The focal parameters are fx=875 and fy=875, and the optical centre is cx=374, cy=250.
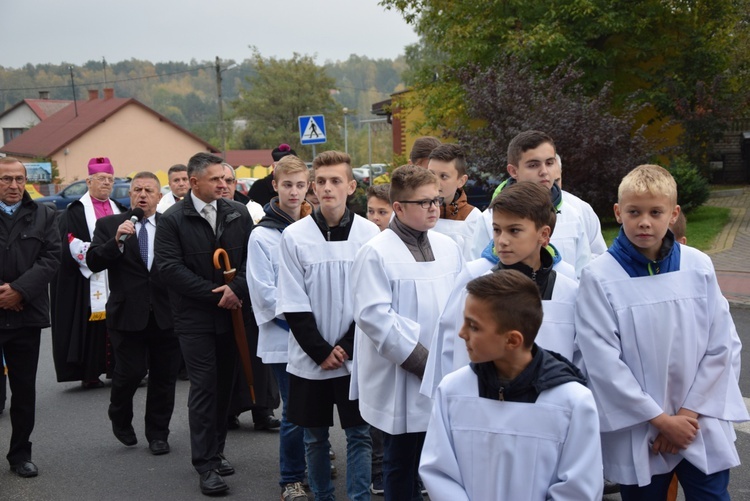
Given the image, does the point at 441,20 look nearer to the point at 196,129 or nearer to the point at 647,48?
the point at 647,48

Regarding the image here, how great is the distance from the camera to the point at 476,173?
57.9ft

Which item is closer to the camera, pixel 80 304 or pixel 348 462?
pixel 348 462

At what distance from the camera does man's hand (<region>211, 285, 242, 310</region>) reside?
565 cm

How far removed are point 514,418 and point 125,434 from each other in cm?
457

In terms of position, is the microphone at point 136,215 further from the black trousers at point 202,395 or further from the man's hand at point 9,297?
the black trousers at point 202,395

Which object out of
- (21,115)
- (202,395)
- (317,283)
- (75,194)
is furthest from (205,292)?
(21,115)

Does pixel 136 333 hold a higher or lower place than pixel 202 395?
higher

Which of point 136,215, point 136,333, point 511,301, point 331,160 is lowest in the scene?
point 136,333

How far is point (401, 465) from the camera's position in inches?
172

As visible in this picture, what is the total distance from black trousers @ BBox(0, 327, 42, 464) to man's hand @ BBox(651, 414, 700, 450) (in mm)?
4420

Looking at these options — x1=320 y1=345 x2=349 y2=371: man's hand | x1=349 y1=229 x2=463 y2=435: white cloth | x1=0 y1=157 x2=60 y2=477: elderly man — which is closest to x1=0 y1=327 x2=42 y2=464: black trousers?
x1=0 y1=157 x2=60 y2=477: elderly man

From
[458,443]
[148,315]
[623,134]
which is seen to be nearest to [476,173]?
[623,134]

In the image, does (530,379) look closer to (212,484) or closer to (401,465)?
(401,465)

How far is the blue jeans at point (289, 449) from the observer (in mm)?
5297
